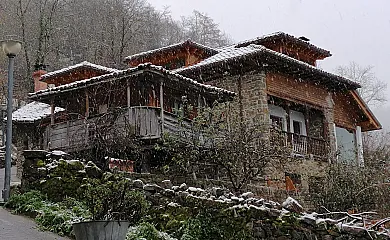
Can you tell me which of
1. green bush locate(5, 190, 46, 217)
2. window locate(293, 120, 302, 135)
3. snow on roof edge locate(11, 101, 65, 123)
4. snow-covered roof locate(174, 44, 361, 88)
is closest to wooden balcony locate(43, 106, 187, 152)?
snow-covered roof locate(174, 44, 361, 88)

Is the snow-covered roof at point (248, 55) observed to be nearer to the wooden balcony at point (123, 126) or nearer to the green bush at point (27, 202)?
the wooden balcony at point (123, 126)

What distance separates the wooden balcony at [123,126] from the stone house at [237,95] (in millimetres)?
27

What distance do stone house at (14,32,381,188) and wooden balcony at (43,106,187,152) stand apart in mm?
27

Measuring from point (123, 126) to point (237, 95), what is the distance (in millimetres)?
5779

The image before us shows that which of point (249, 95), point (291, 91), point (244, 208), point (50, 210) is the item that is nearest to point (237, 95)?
point (249, 95)

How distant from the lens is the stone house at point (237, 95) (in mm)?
15656

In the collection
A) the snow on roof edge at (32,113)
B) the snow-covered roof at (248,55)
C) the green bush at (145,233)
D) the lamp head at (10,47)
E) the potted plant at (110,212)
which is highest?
the snow-covered roof at (248,55)

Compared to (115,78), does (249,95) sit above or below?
above

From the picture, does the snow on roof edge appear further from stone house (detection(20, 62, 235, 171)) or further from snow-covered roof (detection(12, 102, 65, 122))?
stone house (detection(20, 62, 235, 171))

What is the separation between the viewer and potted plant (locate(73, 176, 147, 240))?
669 centimetres

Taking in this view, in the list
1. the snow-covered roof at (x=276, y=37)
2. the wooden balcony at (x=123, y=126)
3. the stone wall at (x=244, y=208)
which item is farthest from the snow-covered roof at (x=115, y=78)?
the stone wall at (x=244, y=208)

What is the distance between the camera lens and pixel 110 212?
6922 millimetres

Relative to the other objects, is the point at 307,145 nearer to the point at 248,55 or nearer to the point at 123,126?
the point at 248,55

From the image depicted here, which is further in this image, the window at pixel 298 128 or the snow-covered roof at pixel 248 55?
the window at pixel 298 128
